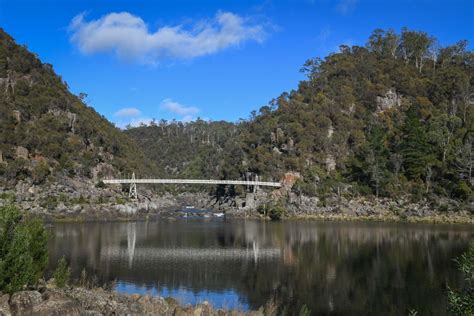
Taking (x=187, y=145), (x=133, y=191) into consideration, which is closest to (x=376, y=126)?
(x=133, y=191)

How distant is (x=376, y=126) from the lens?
341 ft

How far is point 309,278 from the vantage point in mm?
29875

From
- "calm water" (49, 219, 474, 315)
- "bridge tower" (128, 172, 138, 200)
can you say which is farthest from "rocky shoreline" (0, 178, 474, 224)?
"calm water" (49, 219, 474, 315)

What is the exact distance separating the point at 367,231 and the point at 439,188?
31526 mm

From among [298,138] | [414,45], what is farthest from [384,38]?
[298,138]

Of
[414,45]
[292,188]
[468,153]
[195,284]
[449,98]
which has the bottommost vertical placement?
[195,284]

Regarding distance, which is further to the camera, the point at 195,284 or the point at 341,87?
the point at 341,87

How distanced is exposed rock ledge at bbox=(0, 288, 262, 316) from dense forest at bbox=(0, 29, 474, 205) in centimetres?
7330

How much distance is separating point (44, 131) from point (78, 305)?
298 feet

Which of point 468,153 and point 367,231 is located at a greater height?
point 468,153

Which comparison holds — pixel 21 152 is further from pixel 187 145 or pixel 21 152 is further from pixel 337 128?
pixel 187 145

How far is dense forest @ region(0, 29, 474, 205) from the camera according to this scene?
88.8 metres

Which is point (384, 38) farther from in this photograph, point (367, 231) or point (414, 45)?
point (367, 231)

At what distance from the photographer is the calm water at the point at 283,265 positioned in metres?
24.9
